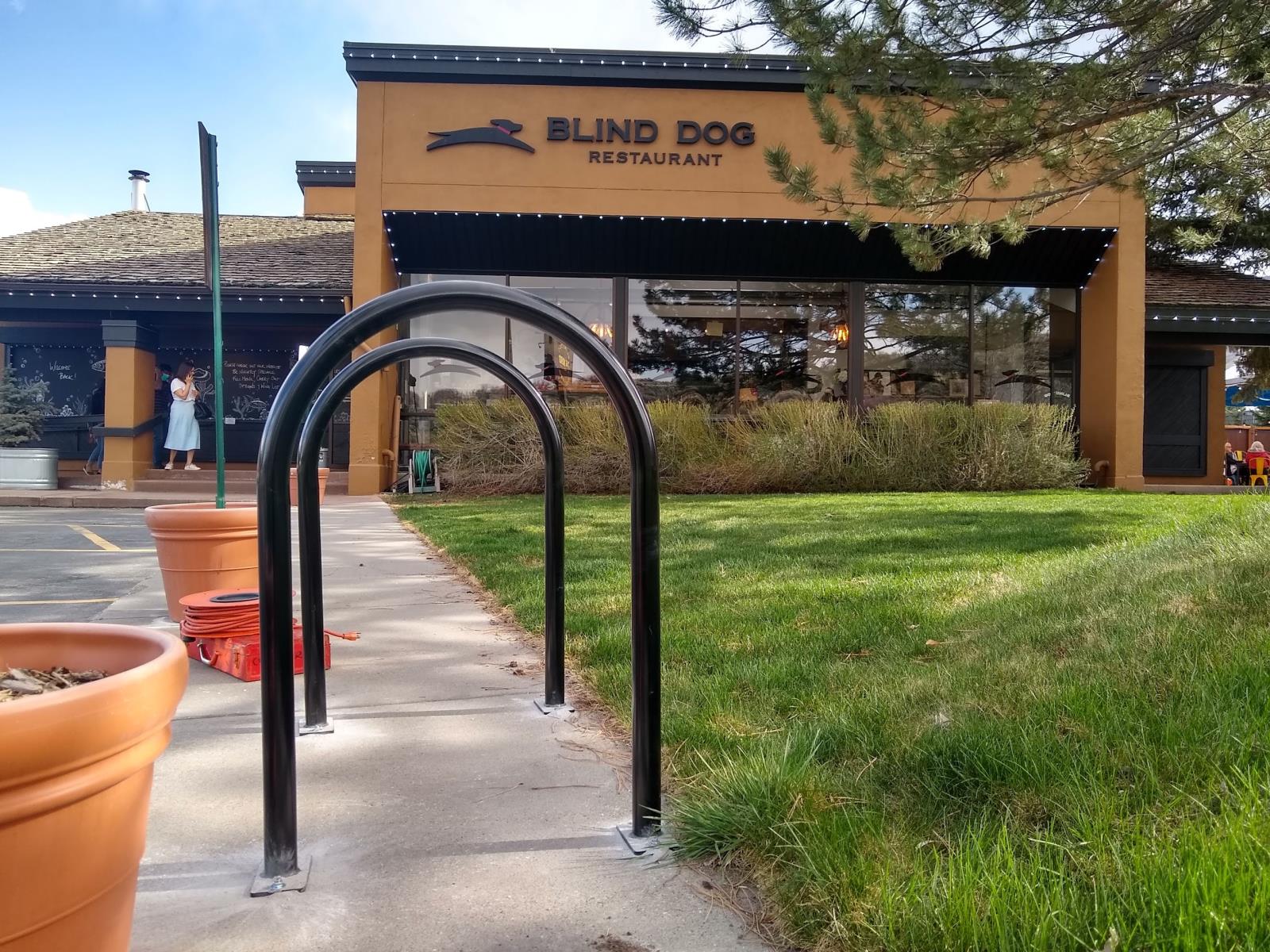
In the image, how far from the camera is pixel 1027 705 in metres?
2.58

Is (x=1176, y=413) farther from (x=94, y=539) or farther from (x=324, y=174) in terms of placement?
(x=324, y=174)

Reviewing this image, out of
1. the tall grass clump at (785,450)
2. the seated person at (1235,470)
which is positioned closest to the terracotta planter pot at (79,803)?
the tall grass clump at (785,450)


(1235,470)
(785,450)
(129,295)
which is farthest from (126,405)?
(1235,470)

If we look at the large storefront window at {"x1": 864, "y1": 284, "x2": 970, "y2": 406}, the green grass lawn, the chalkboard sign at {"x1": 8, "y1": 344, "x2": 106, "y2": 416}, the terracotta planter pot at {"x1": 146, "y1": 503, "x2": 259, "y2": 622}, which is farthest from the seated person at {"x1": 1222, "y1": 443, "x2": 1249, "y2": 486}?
the chalkboard sign at {"x1": 8, "y1": 344, "x2": 106, "y2": 416}

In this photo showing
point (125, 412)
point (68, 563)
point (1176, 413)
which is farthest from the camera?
point (1176, 413)

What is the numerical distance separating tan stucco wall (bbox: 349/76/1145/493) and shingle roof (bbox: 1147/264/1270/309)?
1.99 m

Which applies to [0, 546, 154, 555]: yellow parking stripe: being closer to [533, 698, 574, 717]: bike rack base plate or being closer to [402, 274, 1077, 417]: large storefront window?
[533, 698, 574, 717]: bike rack base plate

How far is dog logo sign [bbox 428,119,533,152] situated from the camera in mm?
14789

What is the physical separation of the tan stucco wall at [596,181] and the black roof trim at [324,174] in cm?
908

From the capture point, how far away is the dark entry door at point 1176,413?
18.2 m

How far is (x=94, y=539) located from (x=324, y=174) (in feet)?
55.4

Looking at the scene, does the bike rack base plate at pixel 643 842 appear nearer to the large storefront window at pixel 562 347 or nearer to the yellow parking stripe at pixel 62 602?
the yellow parking stripe at pixel 62 602

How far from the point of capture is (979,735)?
7.47 ft

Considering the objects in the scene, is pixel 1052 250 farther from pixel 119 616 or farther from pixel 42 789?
pixel 42 789
